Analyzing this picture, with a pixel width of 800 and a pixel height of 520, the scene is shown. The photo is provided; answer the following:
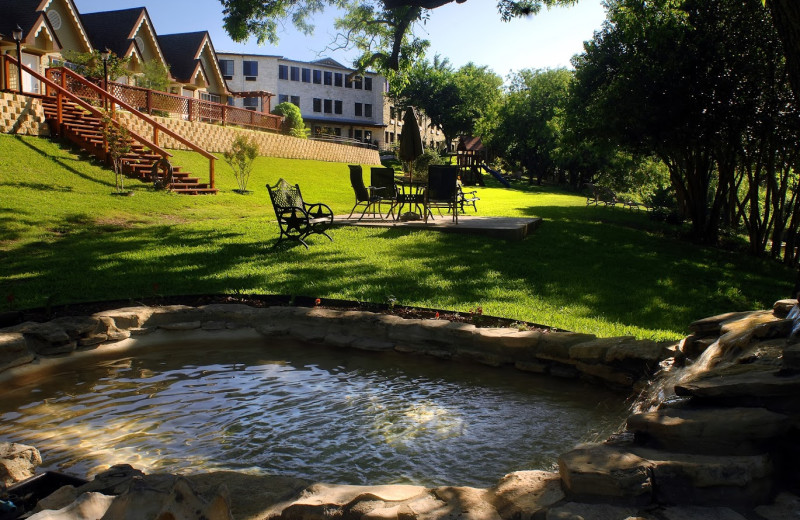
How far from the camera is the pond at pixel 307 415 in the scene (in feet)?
11.8

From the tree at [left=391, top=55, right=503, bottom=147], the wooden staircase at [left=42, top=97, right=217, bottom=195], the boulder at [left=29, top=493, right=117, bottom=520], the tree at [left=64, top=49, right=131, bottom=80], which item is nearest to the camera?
the boulder at [left=29, top=493, right=117, bottom=520]

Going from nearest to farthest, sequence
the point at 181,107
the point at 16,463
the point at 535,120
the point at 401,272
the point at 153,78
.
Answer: the point at 16,463
the point at 401,272
the point at 181,107
the point at 153,78
the point at 535,120

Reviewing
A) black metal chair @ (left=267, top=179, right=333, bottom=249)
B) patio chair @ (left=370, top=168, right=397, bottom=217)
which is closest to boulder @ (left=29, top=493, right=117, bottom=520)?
black metal chair @ (left=267, top=179, right=333, bottom=249)

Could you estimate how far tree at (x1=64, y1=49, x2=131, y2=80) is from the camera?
82.1ft

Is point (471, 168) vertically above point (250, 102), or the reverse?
point (250, 102)

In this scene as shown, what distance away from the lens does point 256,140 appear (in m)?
28.2

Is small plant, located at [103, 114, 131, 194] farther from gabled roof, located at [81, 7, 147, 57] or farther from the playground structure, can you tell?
the playground structure

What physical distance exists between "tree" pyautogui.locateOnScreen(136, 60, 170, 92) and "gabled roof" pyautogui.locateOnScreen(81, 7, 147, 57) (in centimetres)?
146

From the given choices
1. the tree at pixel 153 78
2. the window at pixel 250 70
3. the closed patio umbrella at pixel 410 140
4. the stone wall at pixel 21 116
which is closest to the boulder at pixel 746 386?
the closed patio umbrella at pixel 410 140

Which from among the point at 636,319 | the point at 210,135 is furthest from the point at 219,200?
the point at 636,319

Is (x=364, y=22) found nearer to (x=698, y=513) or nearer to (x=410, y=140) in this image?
(x=410, y=140)

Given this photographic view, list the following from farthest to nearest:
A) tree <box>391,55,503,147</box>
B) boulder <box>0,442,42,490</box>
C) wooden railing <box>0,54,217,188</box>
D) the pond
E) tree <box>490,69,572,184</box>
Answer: tree <box>391,55,503,147</box>, tree <box>490,69,572,184</box>, wooden railing <box>0,54,217,188</box>, the pond, boulder <box>0,442,42,490</box>

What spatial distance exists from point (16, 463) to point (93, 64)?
27856 millimetres

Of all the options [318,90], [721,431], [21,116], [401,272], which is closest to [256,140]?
[21,116]
